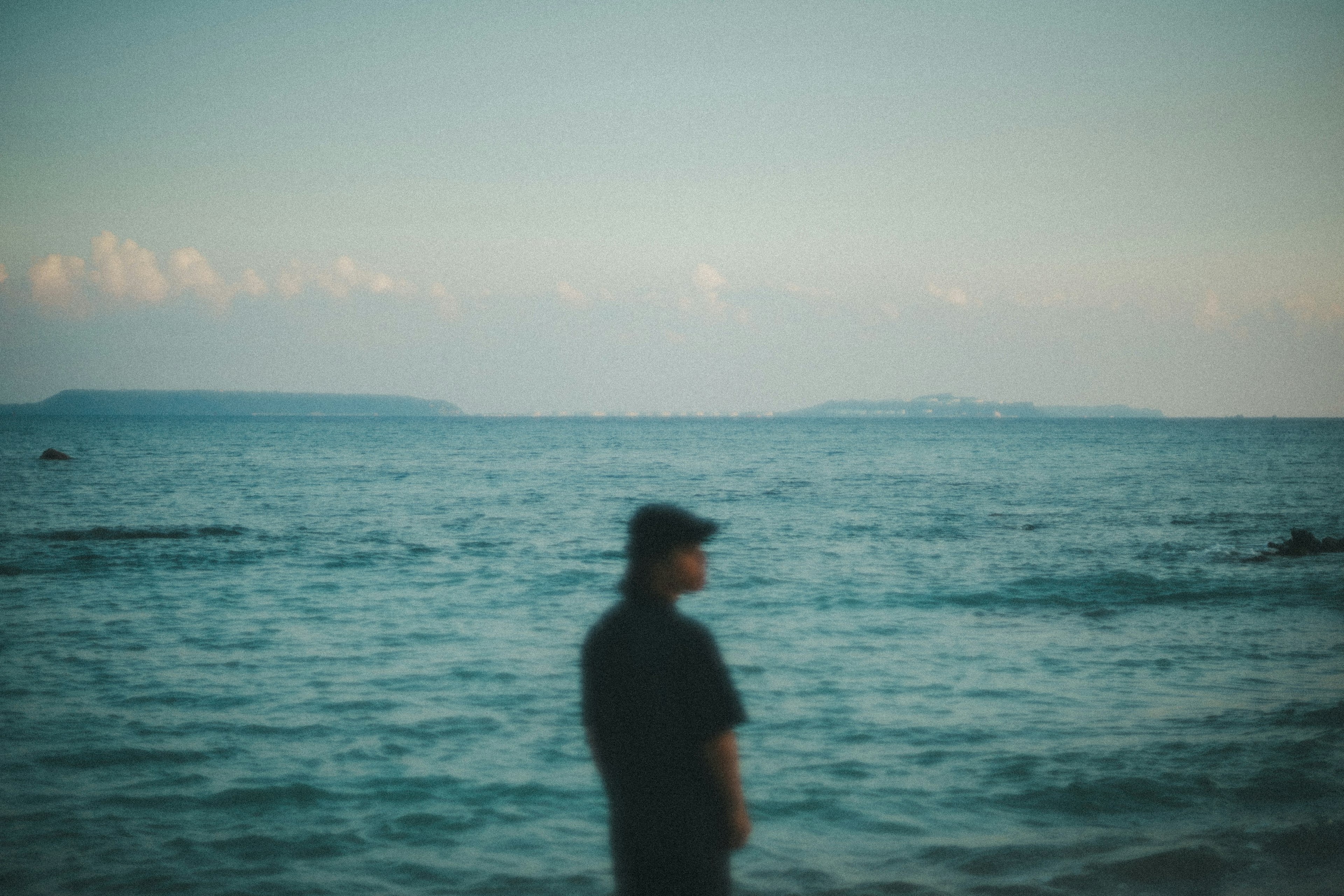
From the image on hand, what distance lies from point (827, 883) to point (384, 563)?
18.4 m

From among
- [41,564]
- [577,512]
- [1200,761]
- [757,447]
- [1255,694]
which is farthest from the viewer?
[757,447]

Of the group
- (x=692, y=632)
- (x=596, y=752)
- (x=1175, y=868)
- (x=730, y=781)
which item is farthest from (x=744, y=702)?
(x=692, y=632)

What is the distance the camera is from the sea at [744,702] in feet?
23.0

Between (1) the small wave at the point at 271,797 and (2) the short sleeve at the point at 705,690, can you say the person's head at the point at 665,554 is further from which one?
(1) the small wave at the point at 271,797

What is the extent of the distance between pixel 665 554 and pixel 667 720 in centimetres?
61

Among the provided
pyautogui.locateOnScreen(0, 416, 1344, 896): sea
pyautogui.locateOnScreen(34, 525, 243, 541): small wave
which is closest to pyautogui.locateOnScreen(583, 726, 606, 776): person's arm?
pyautogui.locateOnScreen(0, 416, 1344, 896): sea

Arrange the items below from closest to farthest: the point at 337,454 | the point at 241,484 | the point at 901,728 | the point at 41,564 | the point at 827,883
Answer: the point at 827,883 < the point at 901,728 < the point at 41,564 < the point at 241,484 < the point at 337,454

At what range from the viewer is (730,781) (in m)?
3.49

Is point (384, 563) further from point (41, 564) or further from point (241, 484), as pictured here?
point (241, 484)

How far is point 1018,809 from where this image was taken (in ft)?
25.7

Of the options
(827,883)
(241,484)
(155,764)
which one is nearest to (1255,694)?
(827,883)

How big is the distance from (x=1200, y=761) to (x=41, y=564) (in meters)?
23.6

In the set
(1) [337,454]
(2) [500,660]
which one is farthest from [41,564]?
(1) [337,454]

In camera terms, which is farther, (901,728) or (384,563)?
(384,563)
